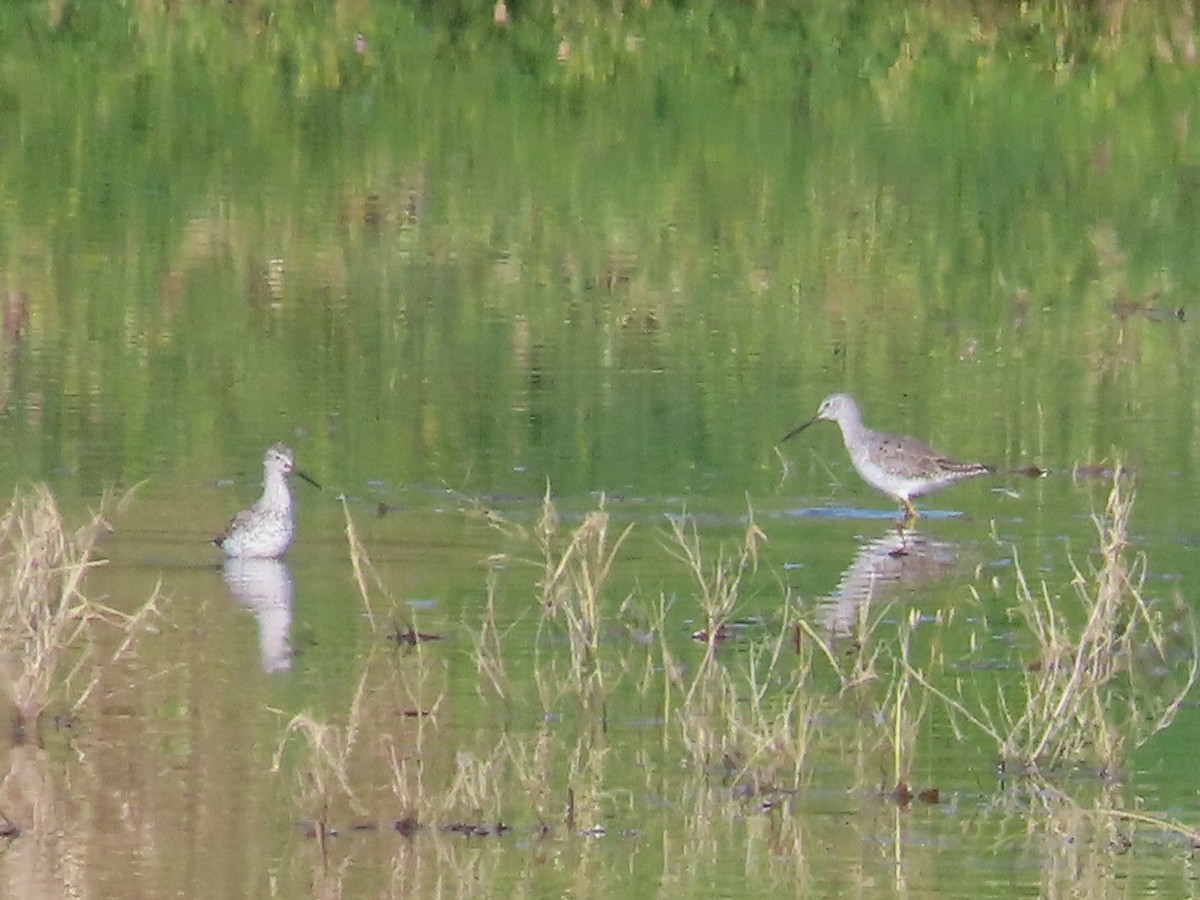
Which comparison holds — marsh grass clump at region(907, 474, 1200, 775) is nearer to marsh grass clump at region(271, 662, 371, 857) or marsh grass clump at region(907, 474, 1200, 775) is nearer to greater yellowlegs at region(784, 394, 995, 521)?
marsh grass clump at region(271, 662, 371, 857)

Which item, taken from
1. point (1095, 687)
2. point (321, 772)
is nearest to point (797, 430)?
point (1095, 687)

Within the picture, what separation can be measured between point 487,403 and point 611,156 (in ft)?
22.0

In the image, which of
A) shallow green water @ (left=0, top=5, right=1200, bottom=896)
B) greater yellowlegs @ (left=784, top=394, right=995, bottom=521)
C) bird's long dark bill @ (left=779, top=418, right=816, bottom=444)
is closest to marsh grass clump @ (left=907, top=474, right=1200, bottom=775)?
shallow green water @ (left=0, top=5, right=1200, bottom=896)

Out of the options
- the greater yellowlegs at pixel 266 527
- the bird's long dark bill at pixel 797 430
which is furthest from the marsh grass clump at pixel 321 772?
the bird's long dark bill at pixel 797 430

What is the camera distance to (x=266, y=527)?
10.7 metres

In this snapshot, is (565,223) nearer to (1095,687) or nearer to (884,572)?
(884,572)

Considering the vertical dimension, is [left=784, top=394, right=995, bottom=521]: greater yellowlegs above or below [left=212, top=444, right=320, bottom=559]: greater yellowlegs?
above

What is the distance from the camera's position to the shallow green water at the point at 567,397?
793 cm

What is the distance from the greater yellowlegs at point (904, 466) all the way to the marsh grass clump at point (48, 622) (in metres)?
3.11

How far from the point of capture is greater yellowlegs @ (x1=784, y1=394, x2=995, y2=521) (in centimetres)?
1209

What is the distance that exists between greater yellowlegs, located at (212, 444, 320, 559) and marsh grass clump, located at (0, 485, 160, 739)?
872 millimetres

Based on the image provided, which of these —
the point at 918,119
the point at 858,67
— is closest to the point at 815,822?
the point at 918,119

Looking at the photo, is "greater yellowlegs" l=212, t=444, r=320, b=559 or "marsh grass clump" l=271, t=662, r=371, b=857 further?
"greater yellowlegs" l=212, t=444, r=320, b=559

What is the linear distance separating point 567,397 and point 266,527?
3.06 meters
